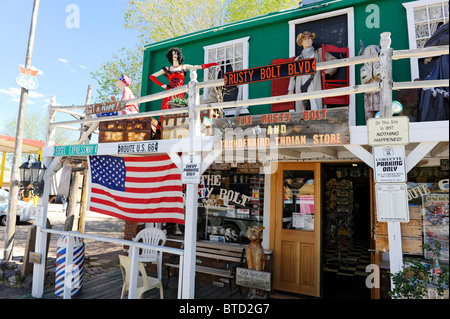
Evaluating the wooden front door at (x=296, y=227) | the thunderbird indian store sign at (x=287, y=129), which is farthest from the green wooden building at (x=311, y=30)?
the thunderbird indian store sign at (x=287, y=129)

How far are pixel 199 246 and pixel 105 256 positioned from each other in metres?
3.88

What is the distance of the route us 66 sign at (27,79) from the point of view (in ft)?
25.9

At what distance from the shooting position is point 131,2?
52.3ft

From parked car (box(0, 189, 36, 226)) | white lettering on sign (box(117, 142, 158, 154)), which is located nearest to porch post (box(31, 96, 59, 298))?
white lettering on sign (box(117, 142, 158, 154))

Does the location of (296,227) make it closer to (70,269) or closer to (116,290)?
(116,290)

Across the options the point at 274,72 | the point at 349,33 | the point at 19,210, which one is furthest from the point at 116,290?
the point at 19,210

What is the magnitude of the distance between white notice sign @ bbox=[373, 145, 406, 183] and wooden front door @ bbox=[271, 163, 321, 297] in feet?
9.01

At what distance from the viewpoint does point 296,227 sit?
19.5ft

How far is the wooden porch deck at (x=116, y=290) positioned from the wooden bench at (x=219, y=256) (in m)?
0.26

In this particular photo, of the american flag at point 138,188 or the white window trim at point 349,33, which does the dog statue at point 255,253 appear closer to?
the american flag at point 138,188

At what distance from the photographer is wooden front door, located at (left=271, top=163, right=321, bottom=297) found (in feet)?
18.7

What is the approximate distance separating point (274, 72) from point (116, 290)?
5074 millimetres

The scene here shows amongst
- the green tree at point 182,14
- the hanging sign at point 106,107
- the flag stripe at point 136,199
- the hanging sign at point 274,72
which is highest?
the green tree at point 182,14
